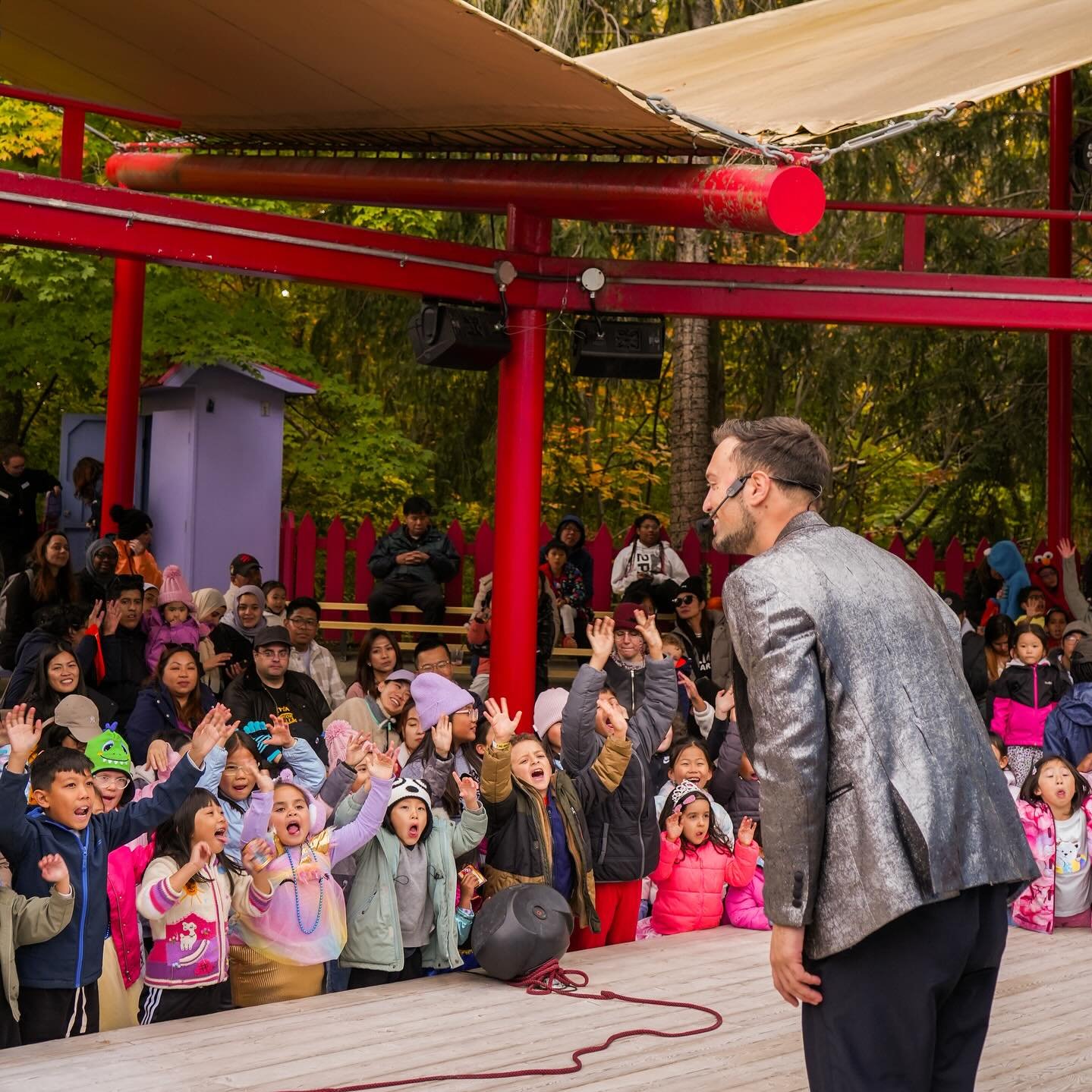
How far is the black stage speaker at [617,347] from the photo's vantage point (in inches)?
299

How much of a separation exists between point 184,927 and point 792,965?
2857mm

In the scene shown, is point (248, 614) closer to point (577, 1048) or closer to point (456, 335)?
point (456, 335)

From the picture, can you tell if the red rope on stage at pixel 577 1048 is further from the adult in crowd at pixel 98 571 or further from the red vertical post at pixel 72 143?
the red vertical post at pixel 72 143

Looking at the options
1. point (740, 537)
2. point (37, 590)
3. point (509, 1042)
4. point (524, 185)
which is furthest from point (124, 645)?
point (740, 537)

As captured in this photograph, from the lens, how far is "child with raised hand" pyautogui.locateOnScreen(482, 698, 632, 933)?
18.6 feet

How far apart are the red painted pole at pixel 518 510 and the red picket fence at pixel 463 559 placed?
3.86 metres

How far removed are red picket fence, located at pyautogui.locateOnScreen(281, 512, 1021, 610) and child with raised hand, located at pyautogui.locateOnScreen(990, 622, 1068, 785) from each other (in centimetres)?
334

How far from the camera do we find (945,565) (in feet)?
42.7

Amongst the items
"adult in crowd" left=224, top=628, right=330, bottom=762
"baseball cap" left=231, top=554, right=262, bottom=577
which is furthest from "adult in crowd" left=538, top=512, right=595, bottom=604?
"adult in crowd" left=224, top=628, right=330, bottom=762

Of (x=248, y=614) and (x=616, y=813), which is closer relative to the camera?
(x=616, y=813)

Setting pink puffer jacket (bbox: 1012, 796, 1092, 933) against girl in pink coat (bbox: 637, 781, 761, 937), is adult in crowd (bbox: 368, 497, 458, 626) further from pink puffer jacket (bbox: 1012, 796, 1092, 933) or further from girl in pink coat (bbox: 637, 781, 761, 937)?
pink puffer jacket (bbox: 1012, 796, 1092, 933)

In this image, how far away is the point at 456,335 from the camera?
283 inches

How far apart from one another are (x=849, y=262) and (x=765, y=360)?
2.63m

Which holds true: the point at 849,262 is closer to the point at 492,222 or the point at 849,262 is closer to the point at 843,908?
the point at 492,222
